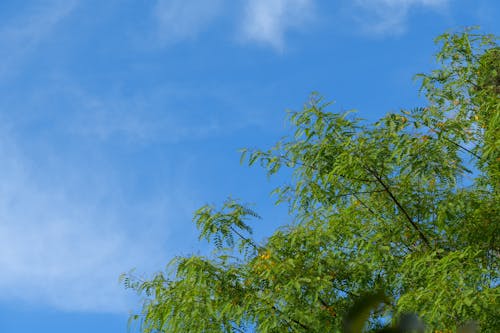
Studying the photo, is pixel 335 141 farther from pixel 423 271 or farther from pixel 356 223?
pixel 423 271

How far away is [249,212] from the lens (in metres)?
8.84

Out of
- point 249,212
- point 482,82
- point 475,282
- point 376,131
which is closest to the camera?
point 475,282

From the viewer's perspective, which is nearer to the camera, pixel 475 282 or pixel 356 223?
pixel 475 282

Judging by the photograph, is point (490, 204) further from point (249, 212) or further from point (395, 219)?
point (249, 212)

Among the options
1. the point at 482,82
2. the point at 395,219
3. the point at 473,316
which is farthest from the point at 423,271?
the point at 482,82

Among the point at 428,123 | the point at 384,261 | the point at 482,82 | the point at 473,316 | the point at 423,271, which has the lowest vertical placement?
the point at 473,316

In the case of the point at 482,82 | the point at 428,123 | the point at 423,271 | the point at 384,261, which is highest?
the point at 482,82

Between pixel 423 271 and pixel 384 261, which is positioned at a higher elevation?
pixel 384 261

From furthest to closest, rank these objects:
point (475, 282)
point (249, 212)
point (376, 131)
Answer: point (249, 212) < point (376, 131) < point (475, 282)

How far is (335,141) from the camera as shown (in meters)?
8.48

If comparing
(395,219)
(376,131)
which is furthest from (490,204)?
(376,131)

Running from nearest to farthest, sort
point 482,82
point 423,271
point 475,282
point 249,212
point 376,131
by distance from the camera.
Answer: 1. point 475,282
2. point 423,271
3. point 376,131
4. point 249,212
5. point 482,82

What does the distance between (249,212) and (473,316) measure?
280cm

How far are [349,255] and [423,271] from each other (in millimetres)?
1259
